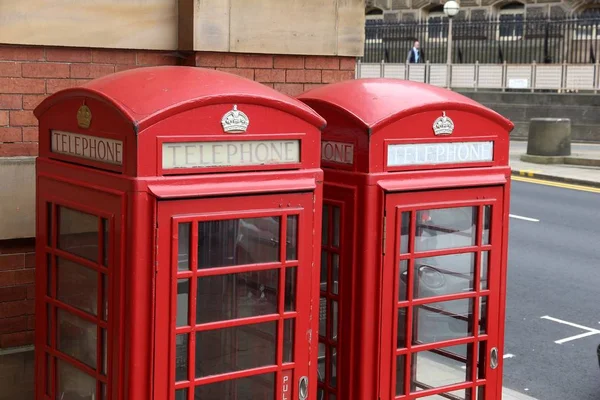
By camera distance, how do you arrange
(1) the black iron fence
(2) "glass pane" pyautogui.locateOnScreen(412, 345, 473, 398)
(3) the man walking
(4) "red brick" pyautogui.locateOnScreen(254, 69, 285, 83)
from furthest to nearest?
(3) the man walking → (1) the black iron fence → (4) "red brick" pyautogui.locateOnScreen(254, 69, 285, 83) → (2) "glass pane" pyautogui.locateOnScreen(412, 345, 473, 398)

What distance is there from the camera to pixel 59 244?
4387 millimetres

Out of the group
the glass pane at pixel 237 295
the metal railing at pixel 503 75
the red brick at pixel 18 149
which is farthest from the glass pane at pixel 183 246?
the metal railing at pixel 503 75

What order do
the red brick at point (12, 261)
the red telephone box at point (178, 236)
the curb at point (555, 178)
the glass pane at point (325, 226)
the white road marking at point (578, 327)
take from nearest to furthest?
the red telephone box at point (178, 236)
the glass pane at point (325, 226)
the red brick at point (12, 261)
the white road marking at point (578, 327)
the curb at point (555, 178)

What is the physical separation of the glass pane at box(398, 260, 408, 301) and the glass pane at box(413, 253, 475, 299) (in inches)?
3.6

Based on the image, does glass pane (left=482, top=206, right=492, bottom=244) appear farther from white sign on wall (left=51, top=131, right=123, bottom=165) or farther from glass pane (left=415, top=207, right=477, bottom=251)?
white sign on wall (left=51, top=131, right=123, bottom=165)

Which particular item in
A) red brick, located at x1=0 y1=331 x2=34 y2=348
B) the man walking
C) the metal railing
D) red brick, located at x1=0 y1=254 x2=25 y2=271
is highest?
the man walking

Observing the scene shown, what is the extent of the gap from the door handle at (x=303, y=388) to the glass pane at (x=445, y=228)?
2.84 feet

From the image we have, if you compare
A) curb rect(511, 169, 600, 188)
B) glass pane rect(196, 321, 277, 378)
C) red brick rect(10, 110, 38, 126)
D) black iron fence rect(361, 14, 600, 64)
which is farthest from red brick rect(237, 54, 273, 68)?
black iron fence rect(361, 14, 600, 64)

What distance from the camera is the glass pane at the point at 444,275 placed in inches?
187

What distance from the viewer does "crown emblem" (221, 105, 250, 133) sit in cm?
402

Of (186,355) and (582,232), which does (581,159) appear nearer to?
(582,232)

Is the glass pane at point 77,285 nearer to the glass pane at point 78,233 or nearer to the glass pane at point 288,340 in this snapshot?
the glass pane at point 78,233

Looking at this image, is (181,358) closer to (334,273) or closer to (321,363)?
(334,273)

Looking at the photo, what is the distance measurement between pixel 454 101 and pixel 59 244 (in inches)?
80.5
